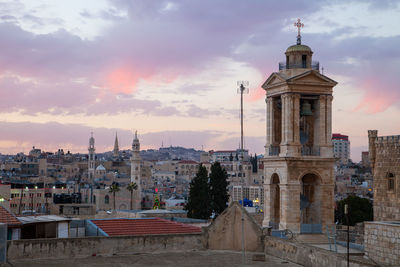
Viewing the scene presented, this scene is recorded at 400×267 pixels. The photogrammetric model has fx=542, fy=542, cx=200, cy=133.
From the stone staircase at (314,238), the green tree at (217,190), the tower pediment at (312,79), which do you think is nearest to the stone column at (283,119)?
the tower pediment at (312,79)

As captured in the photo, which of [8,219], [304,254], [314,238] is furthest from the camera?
[314,238]

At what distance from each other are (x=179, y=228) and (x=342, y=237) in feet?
34.8

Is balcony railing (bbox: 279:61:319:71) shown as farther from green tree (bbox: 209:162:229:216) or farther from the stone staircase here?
green tree (bbox: 209:162:229:216)

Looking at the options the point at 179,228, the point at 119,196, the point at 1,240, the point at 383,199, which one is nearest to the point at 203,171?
the point at 383,199

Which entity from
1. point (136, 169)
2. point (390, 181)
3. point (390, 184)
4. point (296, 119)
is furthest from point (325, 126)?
point (136, 169)

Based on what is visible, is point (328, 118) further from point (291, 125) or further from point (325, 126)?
point (291, 125)

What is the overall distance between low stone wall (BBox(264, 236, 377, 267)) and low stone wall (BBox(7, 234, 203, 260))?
3066mm

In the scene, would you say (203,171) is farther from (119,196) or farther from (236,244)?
(119,196)

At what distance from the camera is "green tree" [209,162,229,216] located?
60844 mm

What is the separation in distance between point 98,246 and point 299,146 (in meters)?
15.8

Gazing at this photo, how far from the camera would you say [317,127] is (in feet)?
111

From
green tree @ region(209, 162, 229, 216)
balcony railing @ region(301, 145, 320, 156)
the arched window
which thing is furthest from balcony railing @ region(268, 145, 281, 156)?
green tree @ region(209, 162, 229, 216)

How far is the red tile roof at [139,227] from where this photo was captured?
24312 mm

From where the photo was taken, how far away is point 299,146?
107ft
